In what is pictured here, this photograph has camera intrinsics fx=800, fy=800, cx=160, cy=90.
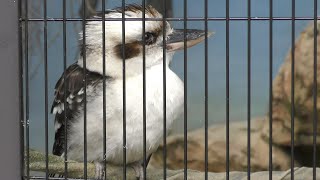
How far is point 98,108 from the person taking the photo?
2318 millimetres

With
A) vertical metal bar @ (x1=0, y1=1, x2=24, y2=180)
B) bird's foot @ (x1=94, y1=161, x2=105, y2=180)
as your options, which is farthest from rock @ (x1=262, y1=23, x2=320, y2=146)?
vertical metal bar @ (x1=0, y1=1, x2=24, y2=180)

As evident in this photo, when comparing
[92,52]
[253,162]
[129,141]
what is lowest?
[253,162]

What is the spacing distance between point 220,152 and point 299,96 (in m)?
0.38

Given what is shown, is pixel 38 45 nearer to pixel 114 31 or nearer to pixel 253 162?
pixel 114 31

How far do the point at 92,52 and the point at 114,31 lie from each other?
9cm

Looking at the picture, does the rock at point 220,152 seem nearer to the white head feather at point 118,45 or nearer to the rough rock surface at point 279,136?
the rough rock surface at point 279,136

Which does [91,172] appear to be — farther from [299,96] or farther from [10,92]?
[299,96]

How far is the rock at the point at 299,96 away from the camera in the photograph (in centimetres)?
311

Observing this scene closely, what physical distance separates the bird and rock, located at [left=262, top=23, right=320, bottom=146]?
817 mm

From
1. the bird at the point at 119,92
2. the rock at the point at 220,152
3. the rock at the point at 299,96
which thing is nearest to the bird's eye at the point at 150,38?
the bird at the point at 119,92

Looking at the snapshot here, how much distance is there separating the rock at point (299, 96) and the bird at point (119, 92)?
0.82m

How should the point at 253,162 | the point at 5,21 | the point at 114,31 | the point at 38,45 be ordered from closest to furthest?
1. the point at 5,21
2. the point at 114,31
3. the point at 38,45
4. the point at 253,162

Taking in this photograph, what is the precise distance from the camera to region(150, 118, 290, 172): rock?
308cm

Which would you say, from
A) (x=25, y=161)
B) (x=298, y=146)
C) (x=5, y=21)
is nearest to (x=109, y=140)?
(x=25, y=161)
